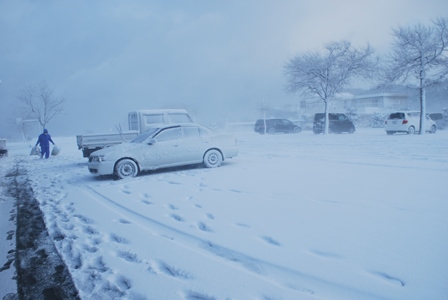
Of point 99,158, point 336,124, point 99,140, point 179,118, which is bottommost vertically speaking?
point 99,158

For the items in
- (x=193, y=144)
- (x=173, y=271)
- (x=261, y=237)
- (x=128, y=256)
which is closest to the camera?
(x=173, y=271)

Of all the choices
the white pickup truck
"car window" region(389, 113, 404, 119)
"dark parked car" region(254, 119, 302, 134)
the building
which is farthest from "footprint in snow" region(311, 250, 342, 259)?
the building

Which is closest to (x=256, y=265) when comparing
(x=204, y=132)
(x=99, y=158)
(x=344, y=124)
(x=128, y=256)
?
(x=128, y=256)

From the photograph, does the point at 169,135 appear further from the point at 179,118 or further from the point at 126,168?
the point at 179,118

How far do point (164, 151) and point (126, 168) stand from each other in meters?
1.19

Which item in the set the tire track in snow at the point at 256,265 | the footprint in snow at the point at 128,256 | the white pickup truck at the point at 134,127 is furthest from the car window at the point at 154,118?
the footprint in snow at the point at 128,256

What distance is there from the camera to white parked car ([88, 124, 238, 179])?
765 cm

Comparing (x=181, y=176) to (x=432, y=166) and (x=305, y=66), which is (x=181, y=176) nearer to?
(x=432, y=166)

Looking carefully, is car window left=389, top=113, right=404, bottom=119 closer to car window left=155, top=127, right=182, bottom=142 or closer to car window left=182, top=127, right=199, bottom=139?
car window left=182, top=127, right=199, bottom=139

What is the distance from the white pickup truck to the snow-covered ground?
4271 mm

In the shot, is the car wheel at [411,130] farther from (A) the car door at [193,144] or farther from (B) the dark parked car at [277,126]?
(A) the car door at [193,144]

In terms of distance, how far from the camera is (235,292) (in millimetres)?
2373

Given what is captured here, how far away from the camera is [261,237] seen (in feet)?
11.2

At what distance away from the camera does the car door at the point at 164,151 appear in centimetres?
796
